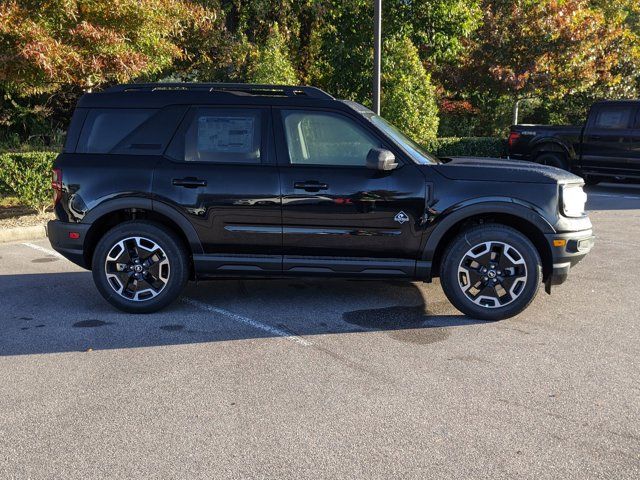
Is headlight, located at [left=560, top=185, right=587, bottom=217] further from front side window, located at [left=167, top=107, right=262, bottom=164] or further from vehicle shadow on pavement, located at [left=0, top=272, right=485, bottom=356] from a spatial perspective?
front side window, located at [left=167, top=107, right=262, bottom=164]

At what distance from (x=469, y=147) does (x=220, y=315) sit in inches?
538

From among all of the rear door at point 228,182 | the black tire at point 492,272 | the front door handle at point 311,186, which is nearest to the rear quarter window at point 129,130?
the rear door at point 228,182

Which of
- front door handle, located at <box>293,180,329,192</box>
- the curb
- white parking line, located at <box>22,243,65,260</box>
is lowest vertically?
white parking line, located at <box>22,243,65,260</box>

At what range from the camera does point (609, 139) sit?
14.6 m

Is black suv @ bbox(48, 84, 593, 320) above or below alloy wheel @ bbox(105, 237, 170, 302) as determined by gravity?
above

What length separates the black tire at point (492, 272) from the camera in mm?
5621

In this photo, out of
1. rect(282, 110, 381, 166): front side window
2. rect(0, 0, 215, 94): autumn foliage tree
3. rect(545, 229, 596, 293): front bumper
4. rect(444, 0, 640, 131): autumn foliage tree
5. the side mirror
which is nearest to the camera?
the side mirror

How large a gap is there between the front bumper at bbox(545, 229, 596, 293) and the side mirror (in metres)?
1.45

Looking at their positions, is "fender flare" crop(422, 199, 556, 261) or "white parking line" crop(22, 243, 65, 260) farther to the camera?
"white parking line" crop(22, 243, 65, 260)

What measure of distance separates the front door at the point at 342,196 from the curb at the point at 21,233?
219 inches

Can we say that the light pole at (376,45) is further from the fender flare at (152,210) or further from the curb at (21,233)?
the fender flare at (152,210)

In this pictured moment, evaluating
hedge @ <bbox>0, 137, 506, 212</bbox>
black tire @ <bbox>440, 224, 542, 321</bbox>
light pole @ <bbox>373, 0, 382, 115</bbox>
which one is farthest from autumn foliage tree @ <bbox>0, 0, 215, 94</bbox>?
black tire @ <bbox>440, 224, 542, 321</bbox>

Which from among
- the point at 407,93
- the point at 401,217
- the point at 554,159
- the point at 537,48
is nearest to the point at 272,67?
the point at 407,93

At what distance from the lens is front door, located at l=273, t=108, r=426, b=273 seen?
564 cm
